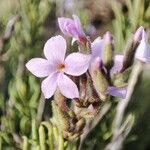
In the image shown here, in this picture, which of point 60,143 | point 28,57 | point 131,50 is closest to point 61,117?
point 60,143

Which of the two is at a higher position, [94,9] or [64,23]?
[64,23]

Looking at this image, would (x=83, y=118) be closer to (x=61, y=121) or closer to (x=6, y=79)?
(x=61, y=121)

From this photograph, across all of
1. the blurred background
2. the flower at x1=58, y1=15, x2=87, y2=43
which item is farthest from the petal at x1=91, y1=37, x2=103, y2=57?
the blurred background

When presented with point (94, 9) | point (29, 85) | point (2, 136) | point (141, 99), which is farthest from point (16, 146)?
point (94, 9)

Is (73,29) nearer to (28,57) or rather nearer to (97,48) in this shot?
(97,48)

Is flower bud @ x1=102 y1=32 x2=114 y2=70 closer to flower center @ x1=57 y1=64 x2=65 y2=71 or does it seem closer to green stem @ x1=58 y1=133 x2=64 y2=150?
flower center @ x1=57 y1=64 x2=65 y2=71

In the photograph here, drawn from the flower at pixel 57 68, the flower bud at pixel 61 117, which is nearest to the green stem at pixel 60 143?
the flower bud at pixel 61 117

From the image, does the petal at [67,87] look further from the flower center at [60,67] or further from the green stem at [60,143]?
the green stem at [60,143]
